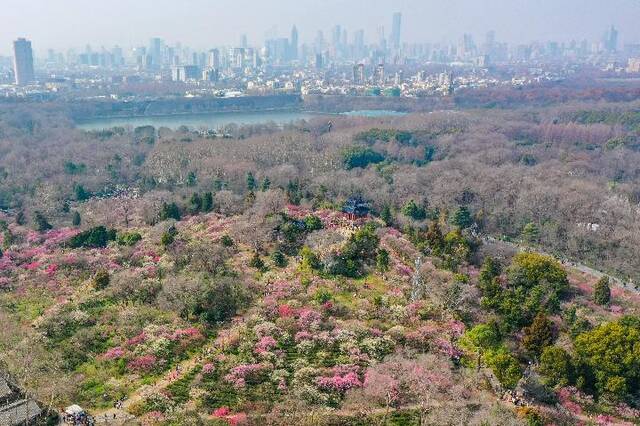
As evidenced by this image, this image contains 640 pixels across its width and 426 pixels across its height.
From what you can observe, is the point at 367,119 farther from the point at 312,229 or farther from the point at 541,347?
the point at 541,347

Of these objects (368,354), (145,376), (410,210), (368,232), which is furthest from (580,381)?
(410,210)

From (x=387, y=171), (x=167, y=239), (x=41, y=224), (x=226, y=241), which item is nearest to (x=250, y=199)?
(x=226, y=241)

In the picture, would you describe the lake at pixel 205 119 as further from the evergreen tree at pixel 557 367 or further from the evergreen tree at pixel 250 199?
the evergreen tree at pixel 557 367

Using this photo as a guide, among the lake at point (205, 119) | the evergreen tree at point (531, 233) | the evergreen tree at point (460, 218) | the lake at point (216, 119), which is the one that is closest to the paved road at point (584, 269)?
the evergreen tree at point (531, 233)

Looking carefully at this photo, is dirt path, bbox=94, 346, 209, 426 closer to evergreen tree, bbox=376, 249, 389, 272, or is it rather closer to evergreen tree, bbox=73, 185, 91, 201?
evergreen tree, bbox=376, 249, 389, 272

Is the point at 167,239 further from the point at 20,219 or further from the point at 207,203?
the point at 20,219
